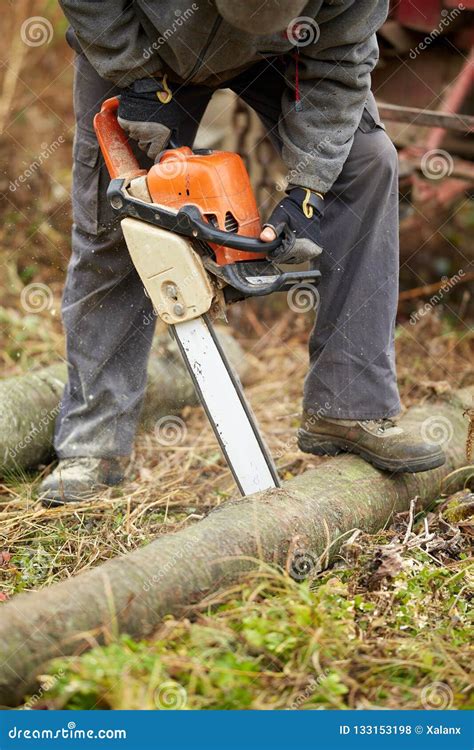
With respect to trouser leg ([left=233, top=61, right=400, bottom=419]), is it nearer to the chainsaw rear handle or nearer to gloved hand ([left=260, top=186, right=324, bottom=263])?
gloved hand ([left=260, top=186, right=324, bottom=263])

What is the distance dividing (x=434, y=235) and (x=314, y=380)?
8.50 feet

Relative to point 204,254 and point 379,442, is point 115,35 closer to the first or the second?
point 204,254

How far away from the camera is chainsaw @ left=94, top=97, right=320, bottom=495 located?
222cm

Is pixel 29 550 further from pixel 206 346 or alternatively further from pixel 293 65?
pixel 293 65

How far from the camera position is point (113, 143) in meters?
2.45

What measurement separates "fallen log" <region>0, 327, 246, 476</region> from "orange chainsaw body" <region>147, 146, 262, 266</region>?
110 cm

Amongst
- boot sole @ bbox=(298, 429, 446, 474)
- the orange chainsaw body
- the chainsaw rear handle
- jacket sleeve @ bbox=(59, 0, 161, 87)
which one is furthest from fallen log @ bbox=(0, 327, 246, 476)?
jacket sleeve @ bbox=(59, 0, 161, 87)

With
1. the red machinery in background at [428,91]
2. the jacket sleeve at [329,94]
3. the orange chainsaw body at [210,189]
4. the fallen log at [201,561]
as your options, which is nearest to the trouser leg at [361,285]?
the jacket sleeve at [329,94]

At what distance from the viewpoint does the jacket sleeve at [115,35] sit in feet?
7.32

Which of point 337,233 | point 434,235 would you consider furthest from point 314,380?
point 434,235

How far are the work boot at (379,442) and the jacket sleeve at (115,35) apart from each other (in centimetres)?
107

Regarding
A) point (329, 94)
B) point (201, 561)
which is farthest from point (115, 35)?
point (201, 561)

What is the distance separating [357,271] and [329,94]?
1.57ft

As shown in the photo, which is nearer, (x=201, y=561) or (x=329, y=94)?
(x=201, y=561)
